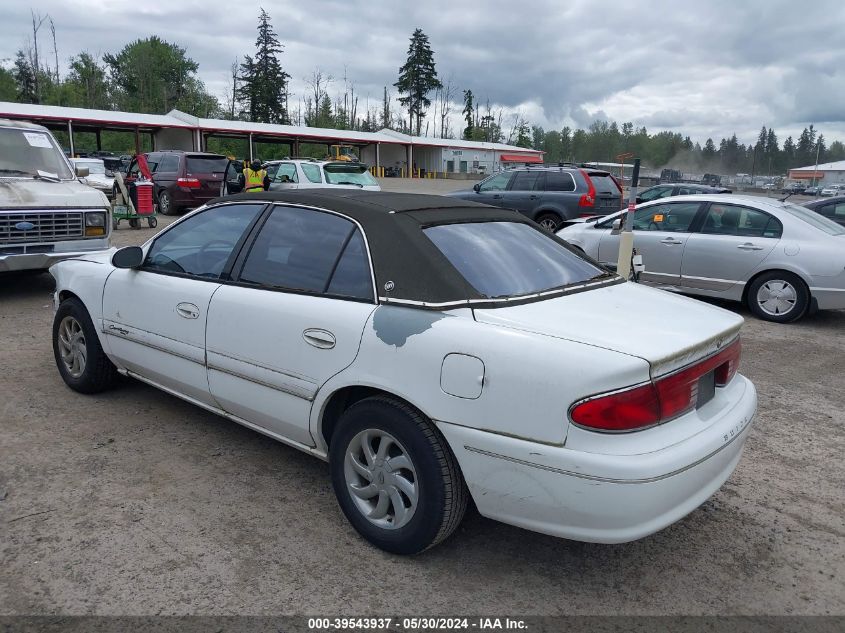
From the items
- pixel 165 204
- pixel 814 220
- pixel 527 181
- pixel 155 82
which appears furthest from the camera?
pixel 155 82

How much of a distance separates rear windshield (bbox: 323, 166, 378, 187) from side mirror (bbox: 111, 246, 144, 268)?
34.3ft

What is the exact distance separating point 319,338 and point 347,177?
1206cm

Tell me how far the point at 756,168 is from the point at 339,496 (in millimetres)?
154277

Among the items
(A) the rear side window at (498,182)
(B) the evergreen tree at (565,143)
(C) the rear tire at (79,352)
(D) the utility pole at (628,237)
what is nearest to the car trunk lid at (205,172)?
(A) the rear side window at (498,182)

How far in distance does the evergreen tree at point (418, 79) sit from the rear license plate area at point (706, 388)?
92.9 metres

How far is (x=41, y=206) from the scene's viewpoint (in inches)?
297

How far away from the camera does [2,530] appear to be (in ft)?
9.99

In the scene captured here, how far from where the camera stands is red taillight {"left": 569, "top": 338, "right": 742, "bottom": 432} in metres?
2.37

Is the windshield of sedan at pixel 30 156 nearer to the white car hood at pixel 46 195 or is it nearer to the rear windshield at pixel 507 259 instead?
the white car hood at pixel 46 195

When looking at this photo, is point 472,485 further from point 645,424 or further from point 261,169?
point 261,169

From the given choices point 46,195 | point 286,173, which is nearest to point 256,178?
point 286,173

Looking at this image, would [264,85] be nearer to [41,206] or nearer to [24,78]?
[24,78]

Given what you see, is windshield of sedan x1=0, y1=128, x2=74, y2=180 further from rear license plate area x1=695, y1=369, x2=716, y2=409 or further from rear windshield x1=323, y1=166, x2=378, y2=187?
rear license plate area x1=695, y1=369, x2=716, y2=409

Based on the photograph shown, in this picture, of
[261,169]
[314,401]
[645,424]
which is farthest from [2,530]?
[261,169]
